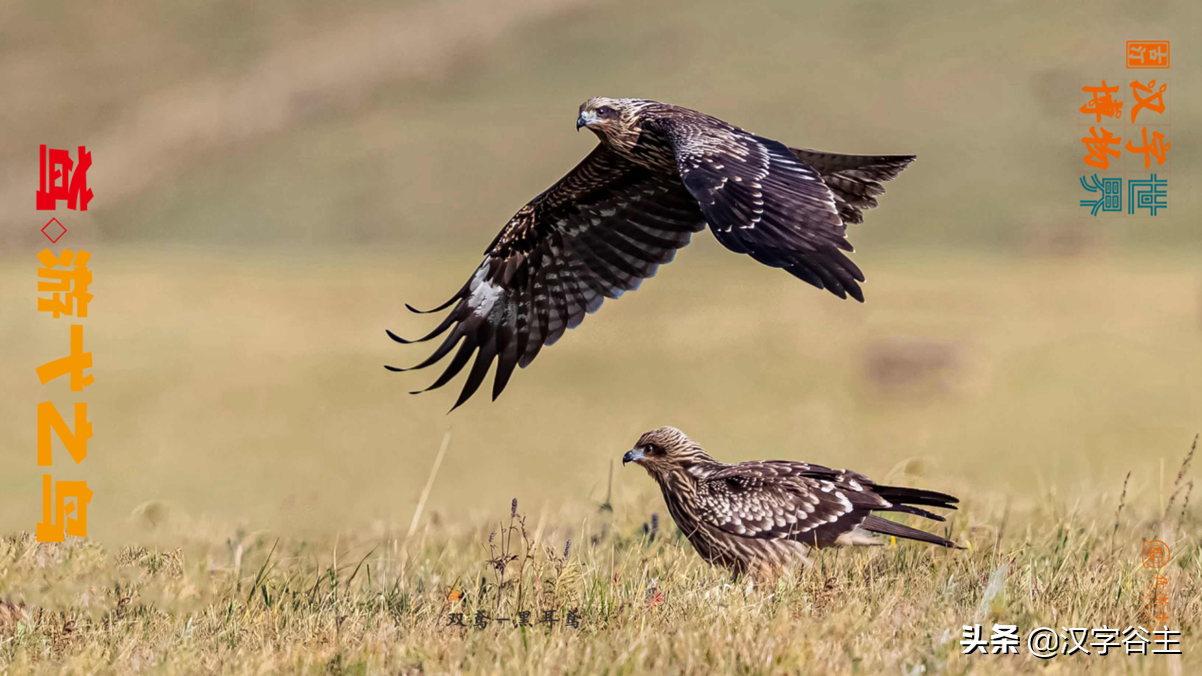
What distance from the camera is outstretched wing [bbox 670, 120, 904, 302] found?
183 inches

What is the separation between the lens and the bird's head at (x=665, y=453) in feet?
19.6

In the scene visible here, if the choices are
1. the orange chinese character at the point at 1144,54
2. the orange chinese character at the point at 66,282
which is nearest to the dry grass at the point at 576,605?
the orange chinese character at the point at 66,282

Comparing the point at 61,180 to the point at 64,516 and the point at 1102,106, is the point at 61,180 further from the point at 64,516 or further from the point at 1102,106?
the point at 1102,106

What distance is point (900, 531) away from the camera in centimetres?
532

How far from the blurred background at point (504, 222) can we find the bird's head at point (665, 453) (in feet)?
3.85

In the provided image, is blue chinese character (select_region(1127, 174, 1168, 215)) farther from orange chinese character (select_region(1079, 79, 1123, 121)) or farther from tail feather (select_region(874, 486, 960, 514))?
tail feather (select_region(874, 486, 960, 514))

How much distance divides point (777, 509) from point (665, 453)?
66 cm

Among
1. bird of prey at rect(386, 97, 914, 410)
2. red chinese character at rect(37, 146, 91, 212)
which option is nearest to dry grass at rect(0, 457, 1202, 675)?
bird of prey at rect(386, 97, 914, 410)

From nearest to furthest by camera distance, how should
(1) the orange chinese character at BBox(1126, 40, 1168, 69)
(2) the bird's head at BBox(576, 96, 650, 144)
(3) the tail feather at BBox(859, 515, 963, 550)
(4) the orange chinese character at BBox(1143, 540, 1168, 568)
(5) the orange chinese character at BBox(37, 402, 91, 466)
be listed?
(4) the orange chinese character at BBox(1143, 540, 1168, 568)
(3) the tail feather at BBox(859, 515, 963, 550)
(5) the orange chinese character at BBox(37, 402, 91, 466)
(2) the bird's head at BBox(576, 96, 650, 144)
(1) the orange chinese character at BBox(1126, 40, 1168, 69)

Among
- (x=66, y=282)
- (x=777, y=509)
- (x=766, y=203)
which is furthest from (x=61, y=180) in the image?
(x=777, y=509)

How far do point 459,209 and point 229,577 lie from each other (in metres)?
77.5

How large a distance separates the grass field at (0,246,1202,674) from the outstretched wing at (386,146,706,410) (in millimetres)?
892

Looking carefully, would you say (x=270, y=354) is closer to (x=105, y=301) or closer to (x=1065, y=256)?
(x=105, y=301)

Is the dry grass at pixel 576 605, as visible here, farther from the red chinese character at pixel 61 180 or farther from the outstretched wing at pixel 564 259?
the red chinese character at pixel 61 180
